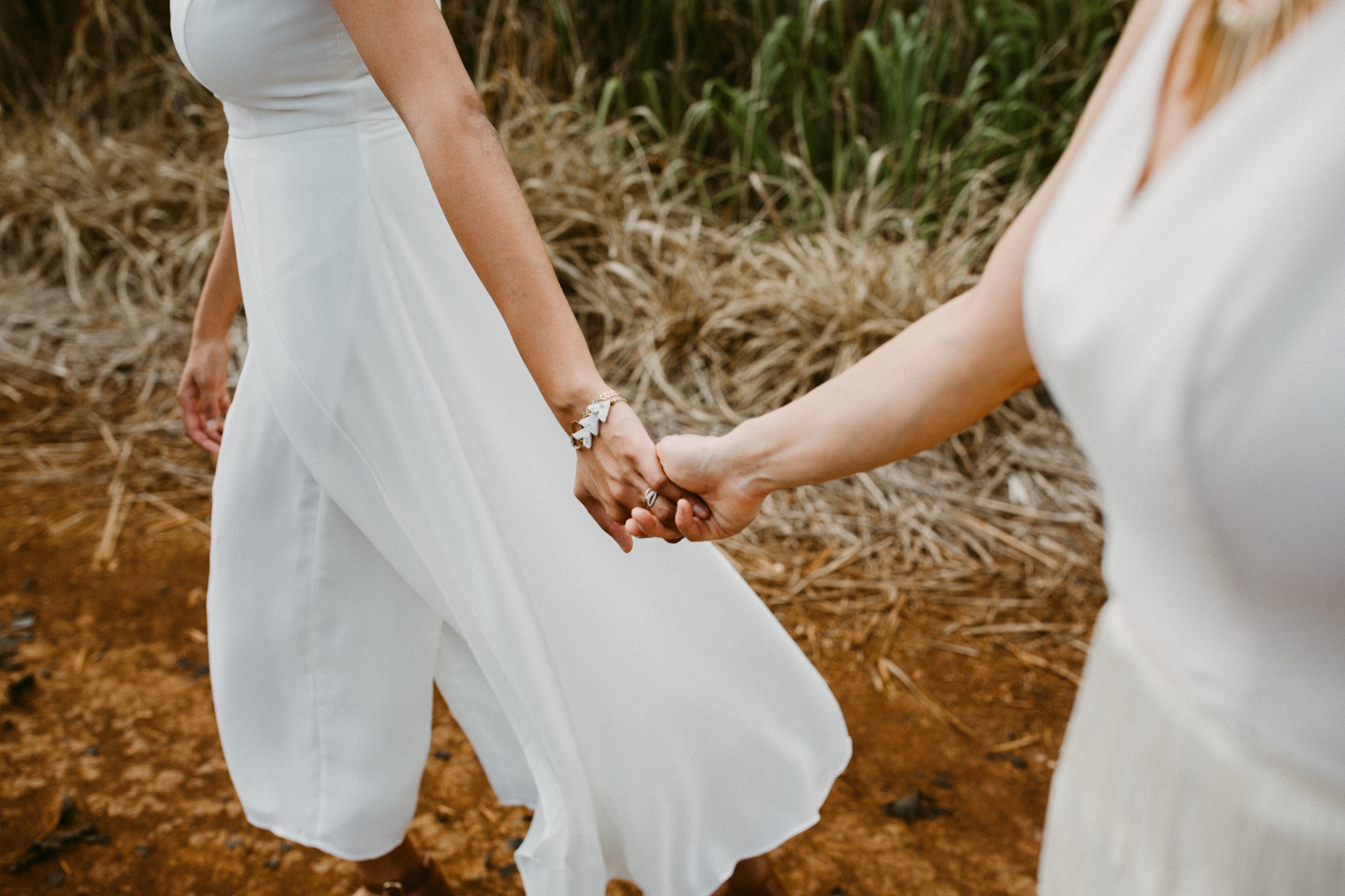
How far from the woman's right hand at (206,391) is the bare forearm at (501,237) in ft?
2.40

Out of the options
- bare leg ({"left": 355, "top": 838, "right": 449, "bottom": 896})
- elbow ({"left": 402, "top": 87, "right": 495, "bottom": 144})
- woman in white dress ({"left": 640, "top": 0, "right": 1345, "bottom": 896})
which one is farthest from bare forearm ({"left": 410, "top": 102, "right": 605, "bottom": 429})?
bare leg ({"left": 355, "top": 838, "right": 449, "bottom": 896})

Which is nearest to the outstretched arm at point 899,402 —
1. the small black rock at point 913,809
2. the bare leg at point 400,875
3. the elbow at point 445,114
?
the elbow at point 445,114

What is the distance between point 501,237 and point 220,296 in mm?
739

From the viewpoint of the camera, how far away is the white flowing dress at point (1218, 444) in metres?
0.54

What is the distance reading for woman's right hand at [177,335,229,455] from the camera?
71.9 inches

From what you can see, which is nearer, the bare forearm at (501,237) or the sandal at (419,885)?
the bare forearm at (501,237)

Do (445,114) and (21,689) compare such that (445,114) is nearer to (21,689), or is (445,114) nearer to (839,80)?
(21,689)

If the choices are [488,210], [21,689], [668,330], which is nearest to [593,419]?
[488,210]

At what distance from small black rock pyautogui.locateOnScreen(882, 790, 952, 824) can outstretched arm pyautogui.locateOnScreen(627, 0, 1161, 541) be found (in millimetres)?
1042

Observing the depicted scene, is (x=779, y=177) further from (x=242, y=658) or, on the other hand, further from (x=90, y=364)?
(x=242, y=658)

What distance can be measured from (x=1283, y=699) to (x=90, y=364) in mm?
4587

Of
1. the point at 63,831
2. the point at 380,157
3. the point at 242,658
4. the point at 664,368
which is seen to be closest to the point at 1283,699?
the point at 380,157

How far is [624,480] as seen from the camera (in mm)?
1438

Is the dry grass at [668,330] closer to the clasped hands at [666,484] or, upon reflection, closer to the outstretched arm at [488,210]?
the clasped hands at [666,484]
